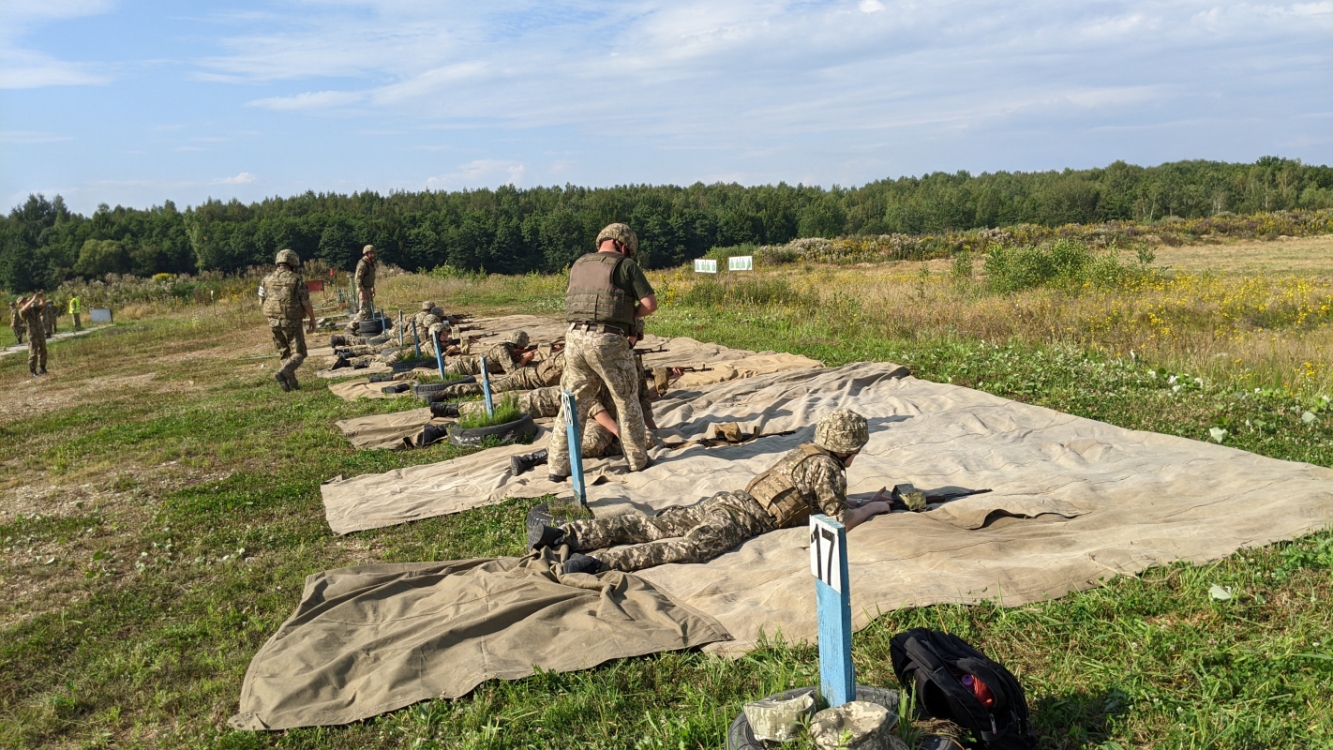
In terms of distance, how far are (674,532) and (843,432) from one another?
48.9 inches

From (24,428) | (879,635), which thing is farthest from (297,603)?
(24,428)

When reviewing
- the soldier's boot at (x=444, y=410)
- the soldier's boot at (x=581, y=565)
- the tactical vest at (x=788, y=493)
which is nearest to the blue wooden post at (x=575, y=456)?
the soldier's boot at (x=581, y=565)

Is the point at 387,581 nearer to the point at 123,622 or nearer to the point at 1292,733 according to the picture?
the point at 123,622

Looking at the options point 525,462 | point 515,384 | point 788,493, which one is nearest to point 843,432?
point 788,493

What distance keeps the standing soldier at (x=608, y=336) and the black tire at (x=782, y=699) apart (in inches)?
166

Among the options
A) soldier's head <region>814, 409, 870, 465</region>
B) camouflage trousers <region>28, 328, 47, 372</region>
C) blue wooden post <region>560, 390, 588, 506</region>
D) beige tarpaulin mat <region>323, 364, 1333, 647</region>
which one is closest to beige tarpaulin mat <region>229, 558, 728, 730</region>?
beige tarpaulin mat <region>323, 364, 1333, 647</region>

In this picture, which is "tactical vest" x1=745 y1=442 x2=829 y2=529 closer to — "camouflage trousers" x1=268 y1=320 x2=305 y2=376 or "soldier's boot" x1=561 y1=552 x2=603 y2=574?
"soldier's boot" x1=561 y1=552 x2=603 y2=574

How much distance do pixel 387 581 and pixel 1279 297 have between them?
17.3 meters

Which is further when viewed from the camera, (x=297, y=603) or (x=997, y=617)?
(x=297, y=603)

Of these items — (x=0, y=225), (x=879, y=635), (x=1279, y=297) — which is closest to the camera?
(x=879, y=635)

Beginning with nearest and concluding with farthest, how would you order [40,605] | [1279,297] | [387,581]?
[387,581] < [40,605] < [1279,297]

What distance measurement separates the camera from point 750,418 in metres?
9.49

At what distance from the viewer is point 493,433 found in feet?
29.6

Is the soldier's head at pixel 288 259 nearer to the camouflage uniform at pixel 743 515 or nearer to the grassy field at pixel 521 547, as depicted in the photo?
the grassy field at pixel 521 547
